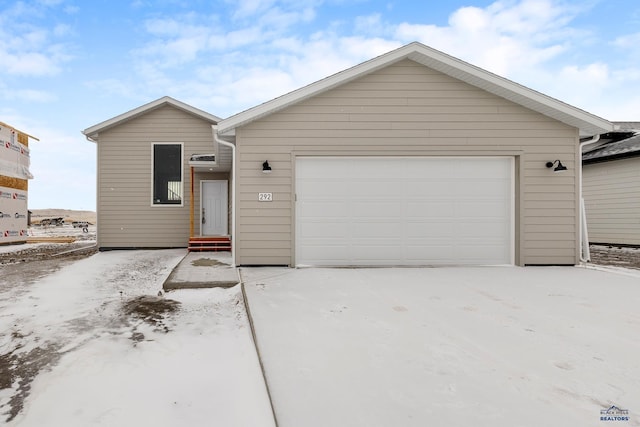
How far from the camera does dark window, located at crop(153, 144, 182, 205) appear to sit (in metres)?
10.1

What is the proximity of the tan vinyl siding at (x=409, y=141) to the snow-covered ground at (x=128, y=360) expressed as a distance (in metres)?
2.04

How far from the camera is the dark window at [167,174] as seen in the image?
10.1 meters

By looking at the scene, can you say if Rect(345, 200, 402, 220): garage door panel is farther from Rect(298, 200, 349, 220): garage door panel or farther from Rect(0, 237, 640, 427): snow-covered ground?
Rect(0, 237, 640, 427): snow-covered ground

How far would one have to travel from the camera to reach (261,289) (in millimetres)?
4445

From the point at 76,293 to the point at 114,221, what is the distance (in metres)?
6.27

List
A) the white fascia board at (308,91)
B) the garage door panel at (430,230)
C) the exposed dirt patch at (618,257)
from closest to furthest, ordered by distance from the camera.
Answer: the white fascia board at (308,91), the garage door panel at (430,230), the exposed dirt patch at (618,257)

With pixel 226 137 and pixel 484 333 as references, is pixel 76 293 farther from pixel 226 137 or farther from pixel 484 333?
pixel 484 333

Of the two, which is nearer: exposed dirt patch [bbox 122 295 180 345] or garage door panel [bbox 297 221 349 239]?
exposed dirt patch [bbox 122 295 180 345]

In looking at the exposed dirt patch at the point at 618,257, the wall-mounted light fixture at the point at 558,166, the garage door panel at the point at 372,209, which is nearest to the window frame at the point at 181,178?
the garage door panel at the point at 372,209

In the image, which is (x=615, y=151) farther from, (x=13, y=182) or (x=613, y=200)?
(x=13, y=182)

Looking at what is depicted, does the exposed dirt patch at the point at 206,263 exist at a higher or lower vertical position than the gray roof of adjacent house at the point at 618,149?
lower

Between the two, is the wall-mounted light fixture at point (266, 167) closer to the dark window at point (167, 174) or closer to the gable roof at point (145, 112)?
the gable roof at point (145, 112)
